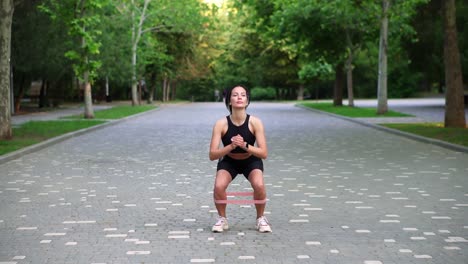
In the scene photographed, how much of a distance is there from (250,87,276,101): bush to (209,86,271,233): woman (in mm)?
70394

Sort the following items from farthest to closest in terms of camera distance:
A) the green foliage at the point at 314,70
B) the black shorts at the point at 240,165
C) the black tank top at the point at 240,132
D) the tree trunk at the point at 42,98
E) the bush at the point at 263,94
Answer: the bush at the point at 263,94
the green foliage at the point at 314,70
the tree trunk at the point at 42,98
the black shorts at the point at 240,165
the black tank top at the point at 240,132

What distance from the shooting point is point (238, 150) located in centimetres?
692

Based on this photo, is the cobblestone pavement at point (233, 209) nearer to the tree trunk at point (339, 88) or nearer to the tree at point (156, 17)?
the tree trunk at point (339, 88)

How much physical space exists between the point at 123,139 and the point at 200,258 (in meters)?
14.2

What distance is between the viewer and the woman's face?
6742 mm

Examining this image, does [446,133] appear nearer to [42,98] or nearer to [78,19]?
[78,19]

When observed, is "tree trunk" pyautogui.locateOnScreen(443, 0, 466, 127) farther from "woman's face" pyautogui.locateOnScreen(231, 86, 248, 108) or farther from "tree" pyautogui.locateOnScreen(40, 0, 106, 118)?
"woman's face" pyautogui.locateOnScreen(231, 86, 248, 108)

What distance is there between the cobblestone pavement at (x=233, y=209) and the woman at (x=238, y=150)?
33 cm

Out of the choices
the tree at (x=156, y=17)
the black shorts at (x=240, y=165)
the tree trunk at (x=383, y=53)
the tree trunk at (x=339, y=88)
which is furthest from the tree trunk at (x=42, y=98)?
the black shorts at (x=240, y=165)

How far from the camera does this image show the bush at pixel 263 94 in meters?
77.6

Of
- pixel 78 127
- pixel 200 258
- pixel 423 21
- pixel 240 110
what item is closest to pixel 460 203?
pixel 240 110

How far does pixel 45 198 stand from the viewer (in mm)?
9219

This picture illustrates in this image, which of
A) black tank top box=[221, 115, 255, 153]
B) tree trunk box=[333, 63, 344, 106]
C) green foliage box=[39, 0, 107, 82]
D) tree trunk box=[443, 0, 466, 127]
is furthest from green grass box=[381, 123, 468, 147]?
tree trunk box=[333, 63, 344, 106]

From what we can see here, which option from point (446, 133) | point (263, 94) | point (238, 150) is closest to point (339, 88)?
point (446, 133)
